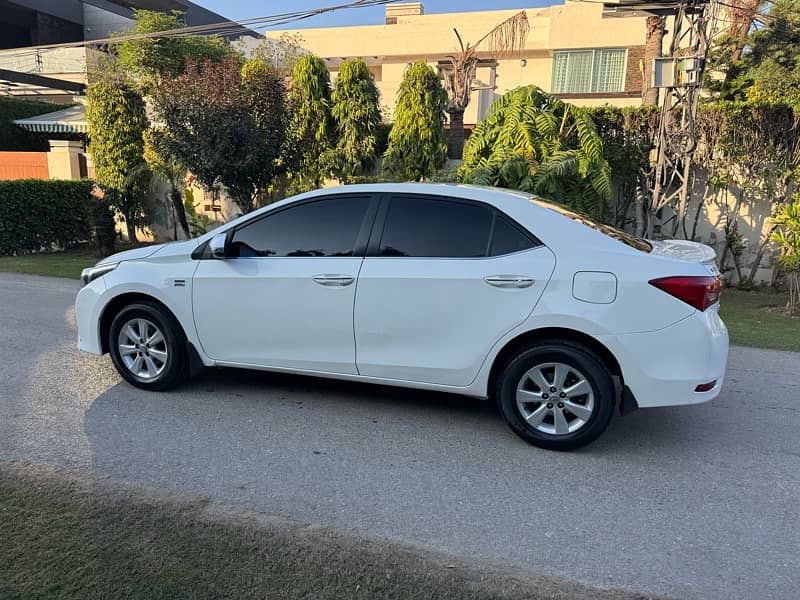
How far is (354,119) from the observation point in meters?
12.7

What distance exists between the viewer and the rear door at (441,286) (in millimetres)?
4203

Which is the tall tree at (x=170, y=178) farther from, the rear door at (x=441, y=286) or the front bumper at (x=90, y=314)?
the rear door at (x=441, y=286)

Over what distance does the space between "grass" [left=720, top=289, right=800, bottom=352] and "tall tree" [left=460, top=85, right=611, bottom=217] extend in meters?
2.67

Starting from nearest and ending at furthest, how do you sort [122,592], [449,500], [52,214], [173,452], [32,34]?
[122,592]
[449,500]
[173,452]
[52,214]
[32,34]

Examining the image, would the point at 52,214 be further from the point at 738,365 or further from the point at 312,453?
the point at 738,365

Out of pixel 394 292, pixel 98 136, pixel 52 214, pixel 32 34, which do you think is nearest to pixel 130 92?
pixel 98 136

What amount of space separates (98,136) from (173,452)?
41.6ft

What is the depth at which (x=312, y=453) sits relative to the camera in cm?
416

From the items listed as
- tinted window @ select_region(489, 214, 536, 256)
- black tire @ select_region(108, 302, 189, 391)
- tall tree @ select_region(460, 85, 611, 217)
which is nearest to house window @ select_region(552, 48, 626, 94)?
tall tree @ select_region(460, 85, 611, 217)

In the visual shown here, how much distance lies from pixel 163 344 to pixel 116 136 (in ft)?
36.4

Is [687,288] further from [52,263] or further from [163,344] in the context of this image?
[52,263]

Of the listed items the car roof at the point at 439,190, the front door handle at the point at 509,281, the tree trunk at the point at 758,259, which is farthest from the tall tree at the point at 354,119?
the front door handle at the point at 509,281

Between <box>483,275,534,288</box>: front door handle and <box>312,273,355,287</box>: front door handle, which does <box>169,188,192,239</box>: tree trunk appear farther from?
<box>483,275,534,288</box>: front door handle

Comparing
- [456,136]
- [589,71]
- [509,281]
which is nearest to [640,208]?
[456,136]
